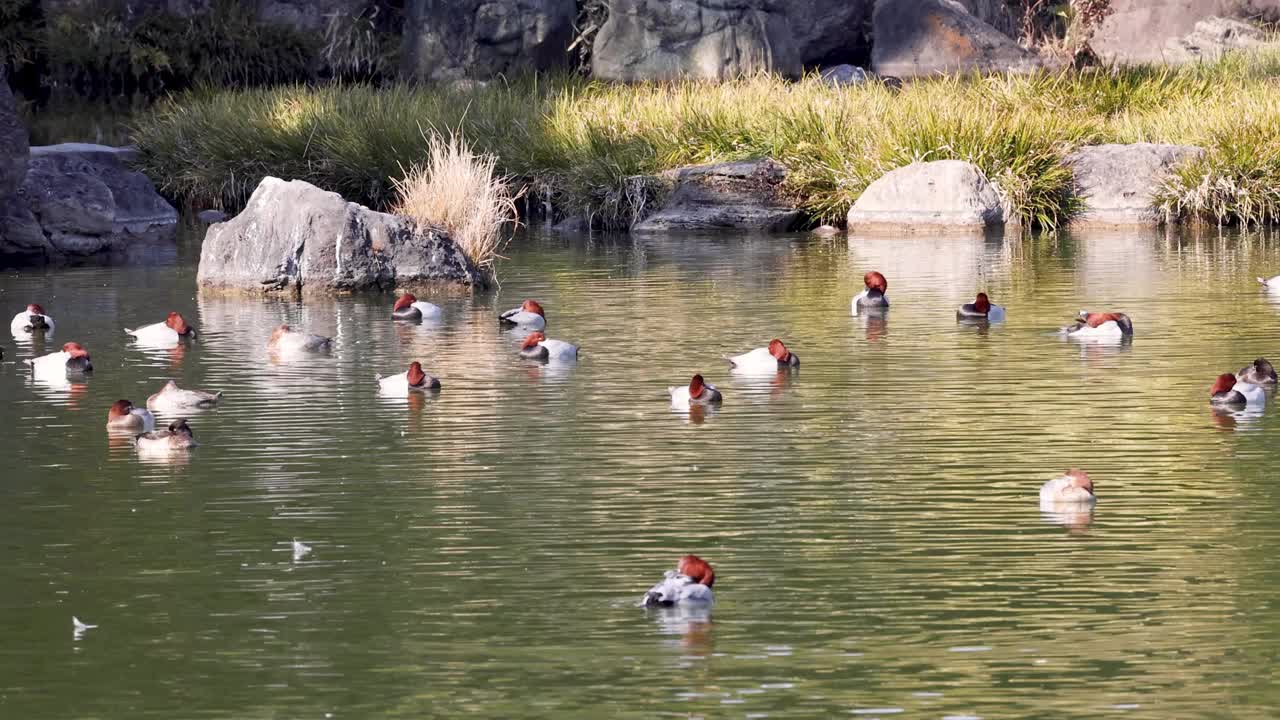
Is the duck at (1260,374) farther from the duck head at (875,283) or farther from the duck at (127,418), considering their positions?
the duck at (127,418)

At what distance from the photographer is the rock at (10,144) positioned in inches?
936

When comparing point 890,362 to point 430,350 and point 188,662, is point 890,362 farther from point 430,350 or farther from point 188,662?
point 188,662

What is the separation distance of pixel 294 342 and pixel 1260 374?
6.95 metres

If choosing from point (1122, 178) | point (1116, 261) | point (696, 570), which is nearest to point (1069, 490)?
point (696, 570)

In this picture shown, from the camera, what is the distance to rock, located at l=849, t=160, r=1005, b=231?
88.5 feet

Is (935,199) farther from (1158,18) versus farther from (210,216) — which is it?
(1158,18)

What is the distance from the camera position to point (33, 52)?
132 feet

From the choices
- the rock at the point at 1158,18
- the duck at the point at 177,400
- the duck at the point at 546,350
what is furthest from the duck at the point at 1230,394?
the rock at the point at 1158,18

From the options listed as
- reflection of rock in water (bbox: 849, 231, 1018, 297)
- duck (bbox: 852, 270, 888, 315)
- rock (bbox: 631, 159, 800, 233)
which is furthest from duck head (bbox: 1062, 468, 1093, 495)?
rock (bbox: 631, 159, 800, 233)

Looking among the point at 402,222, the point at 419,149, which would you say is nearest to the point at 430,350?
the point at 402,222

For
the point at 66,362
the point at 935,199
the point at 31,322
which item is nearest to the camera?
the point at 66,362

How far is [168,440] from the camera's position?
11.6 metres

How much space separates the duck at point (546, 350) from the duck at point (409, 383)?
1496 mm

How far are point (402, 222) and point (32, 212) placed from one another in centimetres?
717
